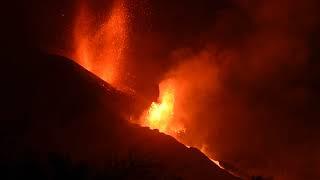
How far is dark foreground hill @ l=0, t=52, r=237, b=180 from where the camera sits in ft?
97.2

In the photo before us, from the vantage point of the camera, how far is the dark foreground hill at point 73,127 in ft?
97.2

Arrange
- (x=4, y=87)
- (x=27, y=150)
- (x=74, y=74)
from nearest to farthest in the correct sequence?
(x=27, y=150)
(x=4, y=87)
(x=74, y=74)

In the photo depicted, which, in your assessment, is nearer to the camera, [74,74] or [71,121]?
[71,121]

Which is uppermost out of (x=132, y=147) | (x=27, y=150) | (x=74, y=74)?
(x=74, y=74)

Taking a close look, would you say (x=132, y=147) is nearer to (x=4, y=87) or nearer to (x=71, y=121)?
(x=71, y=121)

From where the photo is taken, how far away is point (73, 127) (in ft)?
109

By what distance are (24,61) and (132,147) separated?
43.0 feet

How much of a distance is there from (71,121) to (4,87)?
5.97 metres

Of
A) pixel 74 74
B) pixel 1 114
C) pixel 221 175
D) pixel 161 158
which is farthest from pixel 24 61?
pixel 221 175

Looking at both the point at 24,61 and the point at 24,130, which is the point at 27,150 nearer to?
the point at 24,130

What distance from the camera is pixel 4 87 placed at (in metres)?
36.7

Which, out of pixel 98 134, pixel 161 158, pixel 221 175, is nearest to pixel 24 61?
pixel 98 134

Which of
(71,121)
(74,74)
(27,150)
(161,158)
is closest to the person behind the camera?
(27,150)

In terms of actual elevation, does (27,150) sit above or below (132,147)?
below
